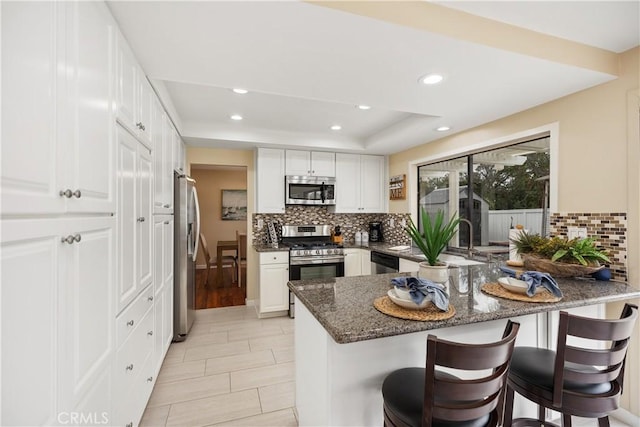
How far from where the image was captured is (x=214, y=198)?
7.00m

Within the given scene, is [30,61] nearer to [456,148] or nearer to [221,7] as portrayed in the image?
[221,7]

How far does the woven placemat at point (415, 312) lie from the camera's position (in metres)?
1.18

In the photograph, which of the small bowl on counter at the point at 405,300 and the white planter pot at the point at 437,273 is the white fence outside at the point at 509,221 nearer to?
the white planter pot at the point at 437,273

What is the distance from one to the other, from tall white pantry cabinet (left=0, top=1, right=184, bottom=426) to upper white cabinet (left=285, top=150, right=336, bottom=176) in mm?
2382

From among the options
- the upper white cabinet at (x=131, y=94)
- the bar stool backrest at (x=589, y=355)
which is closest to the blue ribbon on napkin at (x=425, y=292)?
the bar stool backrest at (x=589, y=355)

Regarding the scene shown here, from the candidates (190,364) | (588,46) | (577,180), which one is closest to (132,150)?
(190,364)

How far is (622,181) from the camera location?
6.06 ft

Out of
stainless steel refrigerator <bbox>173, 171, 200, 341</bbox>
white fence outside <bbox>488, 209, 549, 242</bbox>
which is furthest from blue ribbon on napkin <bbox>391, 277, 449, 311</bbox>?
stainless steel refrigerator <bbox>173, 171, 200, 341</bbox>

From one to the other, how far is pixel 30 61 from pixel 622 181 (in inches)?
119

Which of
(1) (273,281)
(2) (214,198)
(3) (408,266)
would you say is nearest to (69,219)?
(1) (273,281)

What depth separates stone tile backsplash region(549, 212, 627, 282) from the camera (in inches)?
72.7

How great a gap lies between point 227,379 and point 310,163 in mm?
2843

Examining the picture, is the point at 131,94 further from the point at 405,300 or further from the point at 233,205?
the point at 233,205

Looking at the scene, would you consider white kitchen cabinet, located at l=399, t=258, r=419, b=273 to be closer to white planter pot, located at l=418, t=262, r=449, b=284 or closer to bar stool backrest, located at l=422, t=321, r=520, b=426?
white planter pot, located at l=418, t=262, r=449, b=284
